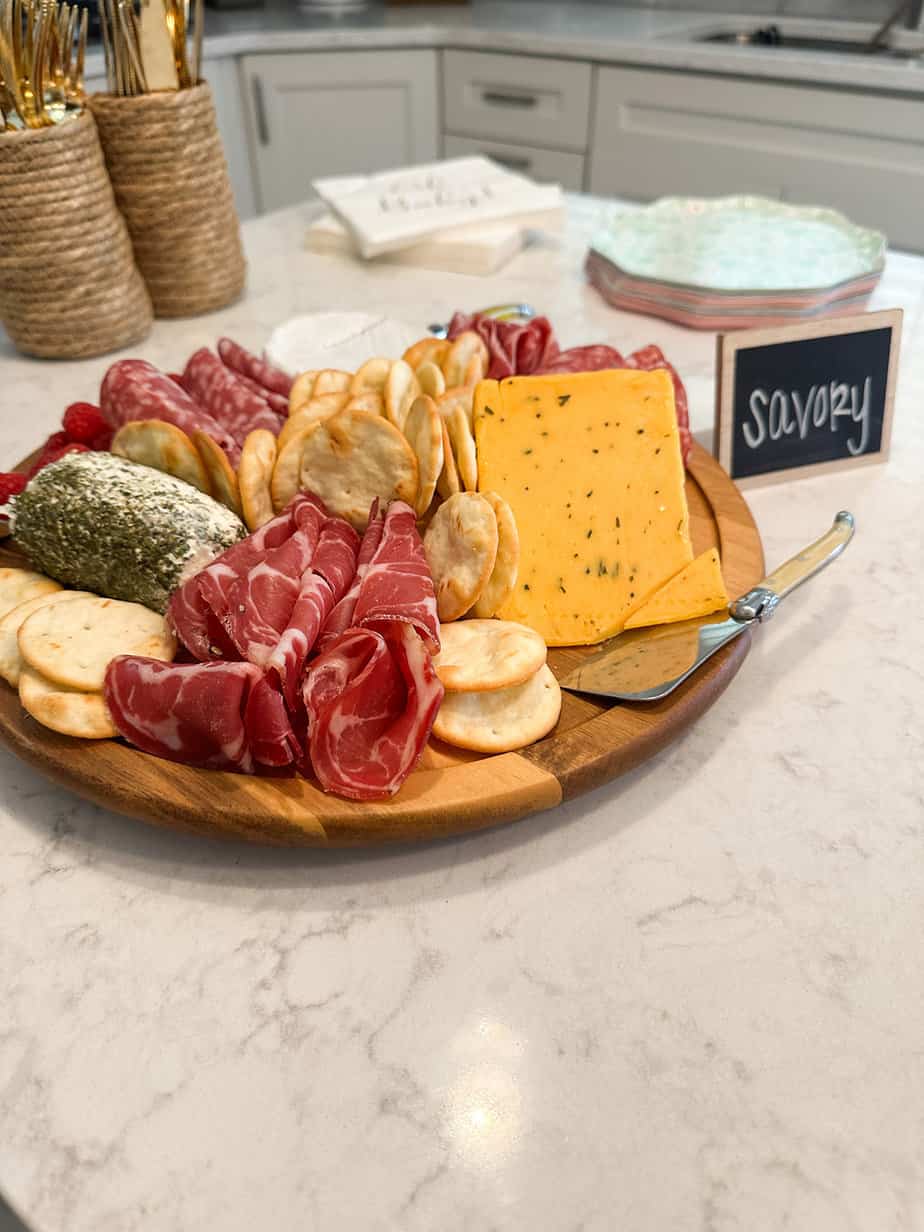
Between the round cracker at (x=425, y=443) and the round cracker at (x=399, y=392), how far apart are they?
3 cm

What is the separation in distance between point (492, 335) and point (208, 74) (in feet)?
7.03

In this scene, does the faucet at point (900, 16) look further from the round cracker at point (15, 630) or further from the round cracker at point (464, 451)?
the round cracker at point (15, 630)

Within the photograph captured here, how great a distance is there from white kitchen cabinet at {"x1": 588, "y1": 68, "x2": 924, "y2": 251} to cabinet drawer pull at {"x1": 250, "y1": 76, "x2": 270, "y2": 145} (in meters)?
1.06

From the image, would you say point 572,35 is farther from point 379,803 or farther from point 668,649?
point 379,803

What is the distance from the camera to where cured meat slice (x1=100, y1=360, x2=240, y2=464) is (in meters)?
0.95

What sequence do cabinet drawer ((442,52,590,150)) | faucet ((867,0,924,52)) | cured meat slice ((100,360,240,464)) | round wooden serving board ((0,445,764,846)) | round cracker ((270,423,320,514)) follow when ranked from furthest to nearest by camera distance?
faucet ((867,0,924,52)), cabinet drawer ((442,52,590,150)), cured meat slice ((100,360,240,464)), round cracker ((270,423,320,514)), round wooden serving board ((0,445,764,846))

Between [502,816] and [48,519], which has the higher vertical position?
[48,519]

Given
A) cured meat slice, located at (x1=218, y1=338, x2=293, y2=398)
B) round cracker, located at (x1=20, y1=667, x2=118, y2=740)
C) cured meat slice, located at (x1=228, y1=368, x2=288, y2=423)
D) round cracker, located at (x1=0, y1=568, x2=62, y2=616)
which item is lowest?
round cracker, located at (x1=20, y1=667, x2=118, y2=740)

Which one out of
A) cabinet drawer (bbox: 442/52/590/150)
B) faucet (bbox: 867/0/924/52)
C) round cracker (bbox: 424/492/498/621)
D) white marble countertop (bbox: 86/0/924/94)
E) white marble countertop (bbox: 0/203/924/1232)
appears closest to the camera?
white marble countertop (bbox: 0/203/924/1232)

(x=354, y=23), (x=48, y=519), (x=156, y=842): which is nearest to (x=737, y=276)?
(x=48, y=519)

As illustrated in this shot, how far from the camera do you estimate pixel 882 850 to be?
676 millimetres

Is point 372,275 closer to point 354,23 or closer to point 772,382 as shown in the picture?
point 772,382

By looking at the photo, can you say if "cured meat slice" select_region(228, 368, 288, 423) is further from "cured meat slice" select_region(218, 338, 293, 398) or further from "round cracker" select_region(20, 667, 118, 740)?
"round cracker" select_region(20, 667, 118, 740)

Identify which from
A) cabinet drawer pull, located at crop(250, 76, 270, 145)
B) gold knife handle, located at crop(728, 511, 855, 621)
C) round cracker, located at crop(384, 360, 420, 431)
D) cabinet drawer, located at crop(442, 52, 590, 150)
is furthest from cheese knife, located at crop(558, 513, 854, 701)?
cabinet drawer pull, located at crop(250, 76, 270, 145)
